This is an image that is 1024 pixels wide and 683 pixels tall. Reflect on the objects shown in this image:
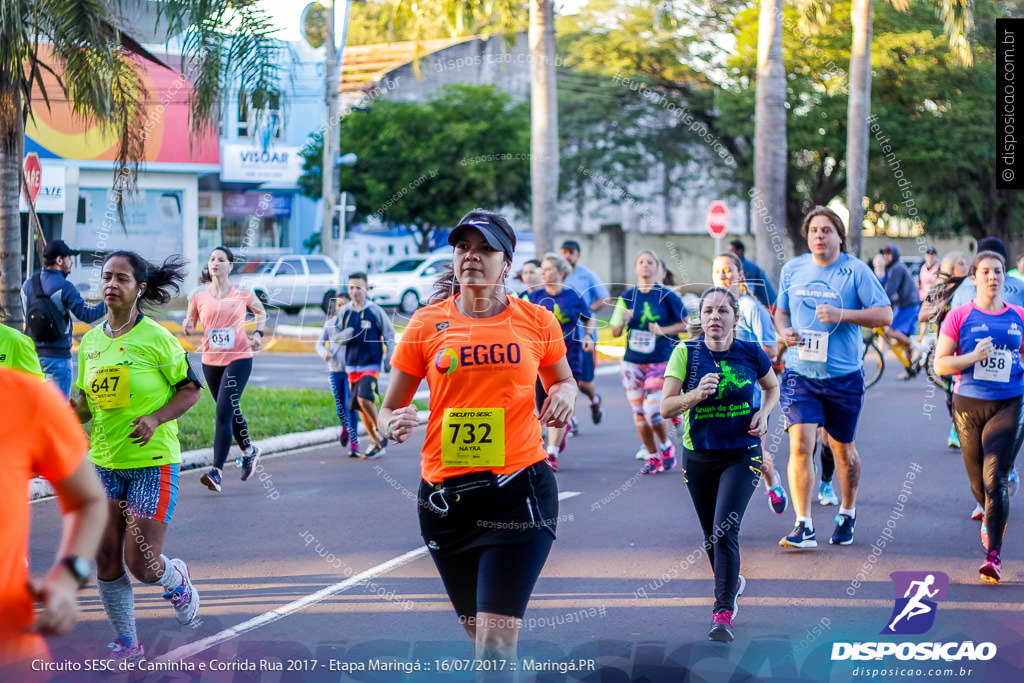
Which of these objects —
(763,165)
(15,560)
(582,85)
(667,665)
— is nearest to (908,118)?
(582,85)

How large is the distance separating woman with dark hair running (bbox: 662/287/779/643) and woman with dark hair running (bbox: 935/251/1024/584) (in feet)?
4.38

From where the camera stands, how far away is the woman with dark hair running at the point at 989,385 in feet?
20.5

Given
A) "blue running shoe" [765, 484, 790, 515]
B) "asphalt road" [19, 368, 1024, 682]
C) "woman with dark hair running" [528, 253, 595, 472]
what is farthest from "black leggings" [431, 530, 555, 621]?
"woman with dark hair running" [528, 253, 595, 472]

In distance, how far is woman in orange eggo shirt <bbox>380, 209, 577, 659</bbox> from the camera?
3.85 meters

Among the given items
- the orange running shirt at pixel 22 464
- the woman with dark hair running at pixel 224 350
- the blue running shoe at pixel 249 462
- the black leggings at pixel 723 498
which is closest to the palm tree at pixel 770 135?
the woman with dark hair running at pixel 224 350

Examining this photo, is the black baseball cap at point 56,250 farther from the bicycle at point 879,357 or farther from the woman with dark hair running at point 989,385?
the bicycle at point 879,357

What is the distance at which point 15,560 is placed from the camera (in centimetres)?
263

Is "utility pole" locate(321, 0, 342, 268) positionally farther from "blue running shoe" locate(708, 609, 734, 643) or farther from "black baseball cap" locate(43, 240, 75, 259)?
"blue running shoe" locate(708, 609, 734, 643)

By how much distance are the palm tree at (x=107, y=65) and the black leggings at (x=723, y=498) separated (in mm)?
6213

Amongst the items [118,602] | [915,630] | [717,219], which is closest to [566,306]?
[915,630]

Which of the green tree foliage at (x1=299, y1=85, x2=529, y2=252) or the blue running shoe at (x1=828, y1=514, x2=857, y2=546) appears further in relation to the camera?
the green tree foliage at (x1=299, y1=85, x2=529, y2=252)

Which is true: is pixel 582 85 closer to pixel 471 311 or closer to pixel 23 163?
pixel 23 163

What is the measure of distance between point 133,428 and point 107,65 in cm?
549

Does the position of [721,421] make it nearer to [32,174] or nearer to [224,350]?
[224,350]
